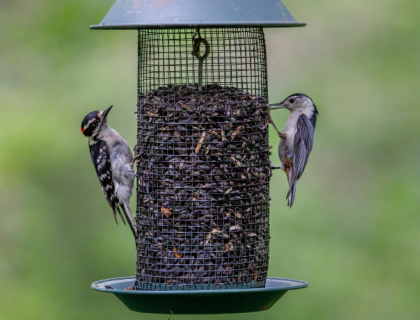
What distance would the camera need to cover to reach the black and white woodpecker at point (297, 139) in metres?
9.11

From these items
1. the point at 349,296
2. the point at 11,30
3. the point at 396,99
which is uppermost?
the point at 11,30

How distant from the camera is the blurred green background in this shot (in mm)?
12852

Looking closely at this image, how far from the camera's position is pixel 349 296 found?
1320cm

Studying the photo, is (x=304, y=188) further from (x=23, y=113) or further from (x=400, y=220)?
(x=23, y=113)

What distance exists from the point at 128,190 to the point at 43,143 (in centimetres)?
438

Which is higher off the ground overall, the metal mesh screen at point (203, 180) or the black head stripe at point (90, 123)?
the black head stripe at point (90, 123)

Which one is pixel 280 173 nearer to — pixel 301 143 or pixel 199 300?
pixel 301 143

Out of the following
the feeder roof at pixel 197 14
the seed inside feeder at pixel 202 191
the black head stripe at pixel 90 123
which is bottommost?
the seed inside feeder at pixel 202 191

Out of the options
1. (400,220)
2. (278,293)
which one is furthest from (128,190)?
(400,220)

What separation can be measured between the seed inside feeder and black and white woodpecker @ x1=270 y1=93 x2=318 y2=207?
204 cm

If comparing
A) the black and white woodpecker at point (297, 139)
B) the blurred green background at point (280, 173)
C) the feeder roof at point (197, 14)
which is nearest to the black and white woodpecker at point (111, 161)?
the black and white woodpecker at point (297, 139)

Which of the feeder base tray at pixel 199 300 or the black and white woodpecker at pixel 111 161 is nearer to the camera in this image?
the feeder base tray at pixel 199 300

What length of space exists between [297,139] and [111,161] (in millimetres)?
2257

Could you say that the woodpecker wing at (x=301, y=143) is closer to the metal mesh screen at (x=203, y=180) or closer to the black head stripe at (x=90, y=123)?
the metal mesh screen at (x=203, y=180)
